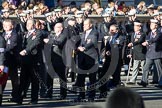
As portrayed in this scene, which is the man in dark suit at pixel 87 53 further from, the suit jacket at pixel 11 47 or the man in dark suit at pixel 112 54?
the suit jacket at pixel 11 47

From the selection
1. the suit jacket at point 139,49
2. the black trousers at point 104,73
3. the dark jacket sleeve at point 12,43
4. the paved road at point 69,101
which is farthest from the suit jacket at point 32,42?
the suit jacket at point 139,49

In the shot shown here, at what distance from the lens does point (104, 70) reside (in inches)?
575

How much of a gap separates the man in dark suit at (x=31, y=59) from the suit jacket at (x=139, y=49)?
14.0 ft

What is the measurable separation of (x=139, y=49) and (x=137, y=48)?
64mm

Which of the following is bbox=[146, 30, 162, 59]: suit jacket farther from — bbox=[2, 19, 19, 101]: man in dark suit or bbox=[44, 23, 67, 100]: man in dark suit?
bbox=[2, 19, 19, 101]: man in dark suit

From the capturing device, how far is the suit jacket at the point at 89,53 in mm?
13195

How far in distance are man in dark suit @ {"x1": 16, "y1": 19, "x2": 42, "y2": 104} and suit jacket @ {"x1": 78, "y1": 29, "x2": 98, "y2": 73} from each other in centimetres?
94

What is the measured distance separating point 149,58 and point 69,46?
11.2 feet

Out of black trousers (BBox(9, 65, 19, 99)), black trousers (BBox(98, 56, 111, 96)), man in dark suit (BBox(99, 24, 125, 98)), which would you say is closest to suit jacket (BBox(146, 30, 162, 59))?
man in dark suit (BBox(99, 24, 125, 98))

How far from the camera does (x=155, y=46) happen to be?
1636cm

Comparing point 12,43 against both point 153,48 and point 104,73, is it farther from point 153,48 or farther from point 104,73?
point 153,48

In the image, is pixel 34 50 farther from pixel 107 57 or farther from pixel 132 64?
pixel 132 64

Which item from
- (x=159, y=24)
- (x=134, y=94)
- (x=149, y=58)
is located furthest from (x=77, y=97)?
(x=134, y=94)

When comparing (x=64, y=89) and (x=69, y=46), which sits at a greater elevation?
(x=69, y=46)
